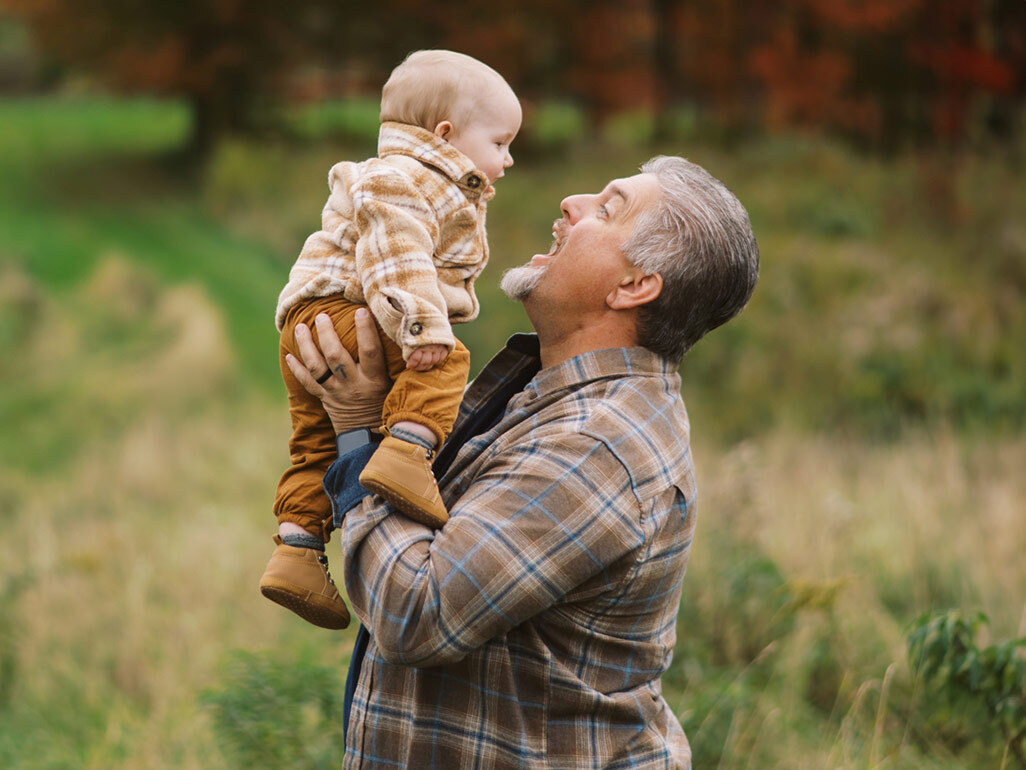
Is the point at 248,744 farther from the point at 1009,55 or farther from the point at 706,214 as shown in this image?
the point at 1009,55

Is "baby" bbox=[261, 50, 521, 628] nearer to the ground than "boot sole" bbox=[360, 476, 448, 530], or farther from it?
farther from it

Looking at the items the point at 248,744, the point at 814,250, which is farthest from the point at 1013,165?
the point at 248,744

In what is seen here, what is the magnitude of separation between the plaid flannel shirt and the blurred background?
131cm

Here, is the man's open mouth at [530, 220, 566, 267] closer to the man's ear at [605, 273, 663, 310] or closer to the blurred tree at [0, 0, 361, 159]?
the man's ear at [605, 273, 663, 310]

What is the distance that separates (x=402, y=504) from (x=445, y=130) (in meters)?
0.81

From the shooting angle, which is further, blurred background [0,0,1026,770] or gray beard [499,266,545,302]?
blurred background [0,0,1026,770]

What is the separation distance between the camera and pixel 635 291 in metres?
2.26

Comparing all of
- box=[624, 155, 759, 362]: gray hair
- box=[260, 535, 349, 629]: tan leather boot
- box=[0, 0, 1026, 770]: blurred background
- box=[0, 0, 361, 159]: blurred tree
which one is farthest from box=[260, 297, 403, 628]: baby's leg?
box=[0, 0, 361, 159]: blurred tree

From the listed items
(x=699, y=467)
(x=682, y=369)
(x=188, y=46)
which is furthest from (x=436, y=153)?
(x=188, y=46)

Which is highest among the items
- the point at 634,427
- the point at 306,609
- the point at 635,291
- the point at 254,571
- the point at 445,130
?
the point at 445,130

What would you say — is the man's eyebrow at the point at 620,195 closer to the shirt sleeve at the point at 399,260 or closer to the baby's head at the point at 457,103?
the baby's head at the point at 457,103

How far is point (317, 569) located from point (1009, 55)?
17.6m

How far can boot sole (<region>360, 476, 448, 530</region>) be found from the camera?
1967 millimetres

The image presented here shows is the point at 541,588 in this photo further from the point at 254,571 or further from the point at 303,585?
the point at 254,571
